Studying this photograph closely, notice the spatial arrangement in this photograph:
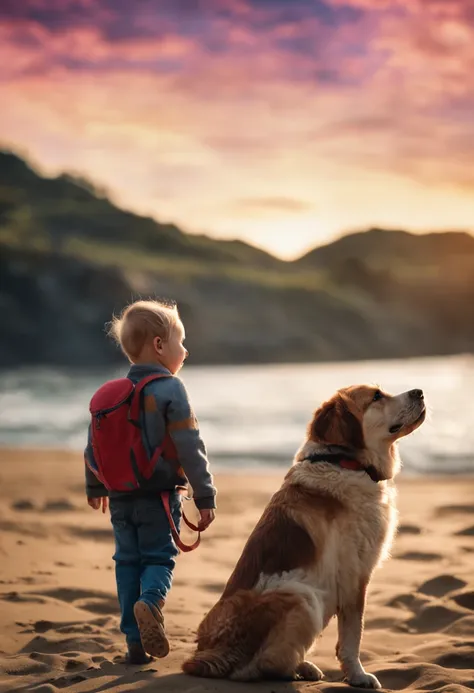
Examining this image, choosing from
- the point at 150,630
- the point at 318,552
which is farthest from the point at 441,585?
the point at 150,630

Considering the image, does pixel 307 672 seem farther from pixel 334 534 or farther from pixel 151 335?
pixel 151 335

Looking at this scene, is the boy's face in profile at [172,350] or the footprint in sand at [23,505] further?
the footprint in sand at [23,505]

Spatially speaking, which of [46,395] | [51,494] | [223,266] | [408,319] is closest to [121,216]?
[223,266]

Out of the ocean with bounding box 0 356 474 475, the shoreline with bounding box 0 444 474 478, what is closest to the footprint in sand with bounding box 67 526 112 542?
the ocean with bounding box 0 356 474 475

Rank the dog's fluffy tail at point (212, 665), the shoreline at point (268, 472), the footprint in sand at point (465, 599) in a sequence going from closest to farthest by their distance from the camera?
the dog's fluffy tail at point (212, 665), the footprint in sand at point (465, 599), the shoreline at point (268, 472)

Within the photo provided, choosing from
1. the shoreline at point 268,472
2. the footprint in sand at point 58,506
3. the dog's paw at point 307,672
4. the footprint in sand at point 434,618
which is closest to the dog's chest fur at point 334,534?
the dog's paw at point 307,672

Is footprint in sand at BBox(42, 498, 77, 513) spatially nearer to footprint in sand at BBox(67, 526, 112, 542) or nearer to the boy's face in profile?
footprint in sand at BBox(67, 526, 112, 542)

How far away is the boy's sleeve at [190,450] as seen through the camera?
413 cm

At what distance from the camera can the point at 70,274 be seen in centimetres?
9544

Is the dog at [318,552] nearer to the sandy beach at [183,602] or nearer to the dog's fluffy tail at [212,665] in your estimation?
the dog's fluffy tail at [212,665]

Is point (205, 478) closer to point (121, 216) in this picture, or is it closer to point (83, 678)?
point (83, 678)

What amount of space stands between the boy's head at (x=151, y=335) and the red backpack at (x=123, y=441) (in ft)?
0.54

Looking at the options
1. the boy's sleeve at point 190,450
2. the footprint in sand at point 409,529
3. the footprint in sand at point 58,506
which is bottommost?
the footprint in sand at point 409,529

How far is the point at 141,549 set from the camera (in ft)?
14.2
